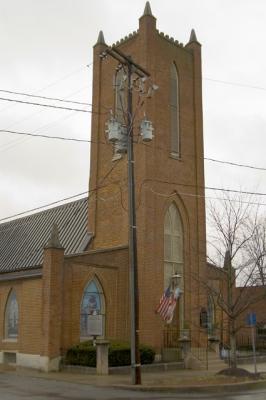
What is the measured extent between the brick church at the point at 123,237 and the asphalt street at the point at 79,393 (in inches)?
207

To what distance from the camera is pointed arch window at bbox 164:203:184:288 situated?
2898 cm

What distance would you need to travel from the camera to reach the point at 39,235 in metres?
34.3

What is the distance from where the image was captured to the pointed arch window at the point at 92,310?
25.4m

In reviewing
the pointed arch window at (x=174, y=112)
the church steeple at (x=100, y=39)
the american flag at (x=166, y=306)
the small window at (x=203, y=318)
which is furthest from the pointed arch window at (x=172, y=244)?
the church steeple at (x=100, y=39)

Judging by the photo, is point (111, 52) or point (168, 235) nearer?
point (111, 52)

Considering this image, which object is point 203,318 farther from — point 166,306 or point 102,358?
point 102,358

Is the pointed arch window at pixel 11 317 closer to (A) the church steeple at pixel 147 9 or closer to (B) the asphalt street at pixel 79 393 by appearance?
(B) the asphalt street at pixel 79 393

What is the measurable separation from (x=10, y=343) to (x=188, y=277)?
30.2ft

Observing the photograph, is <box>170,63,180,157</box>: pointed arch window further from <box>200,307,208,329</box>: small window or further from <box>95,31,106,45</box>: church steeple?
<box>200,307,208,329</box>: small window

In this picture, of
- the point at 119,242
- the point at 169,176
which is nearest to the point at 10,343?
the point at 119,242

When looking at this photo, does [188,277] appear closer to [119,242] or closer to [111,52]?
[119,242]

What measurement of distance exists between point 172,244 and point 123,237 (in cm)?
273

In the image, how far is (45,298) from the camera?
986 inches

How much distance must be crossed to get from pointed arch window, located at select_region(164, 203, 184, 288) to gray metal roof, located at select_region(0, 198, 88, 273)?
13.6 ft
